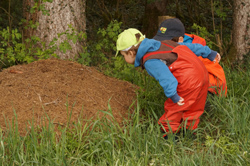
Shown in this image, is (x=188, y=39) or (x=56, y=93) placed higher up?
(x=188, y=39)

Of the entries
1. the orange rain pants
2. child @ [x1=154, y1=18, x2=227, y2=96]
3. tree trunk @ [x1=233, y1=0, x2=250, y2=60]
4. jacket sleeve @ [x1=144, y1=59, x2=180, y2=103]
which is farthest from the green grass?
tree trunk @ [x1=233, y1=0, x2=250, y2=60]

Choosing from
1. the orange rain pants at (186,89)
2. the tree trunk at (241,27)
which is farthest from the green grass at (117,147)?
the tree trunk at (241,27)

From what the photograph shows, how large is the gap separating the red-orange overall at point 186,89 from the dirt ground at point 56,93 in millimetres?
531

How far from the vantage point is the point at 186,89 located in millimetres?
3469

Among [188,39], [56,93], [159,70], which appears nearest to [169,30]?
[188,39]

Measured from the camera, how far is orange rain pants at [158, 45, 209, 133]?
3.46 meters

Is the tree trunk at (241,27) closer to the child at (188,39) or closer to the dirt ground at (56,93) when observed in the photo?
the child at (188,39)

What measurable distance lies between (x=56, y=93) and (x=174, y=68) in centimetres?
140

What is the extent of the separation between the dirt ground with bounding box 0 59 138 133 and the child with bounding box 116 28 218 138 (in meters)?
0.60

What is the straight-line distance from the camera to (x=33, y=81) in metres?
4.16

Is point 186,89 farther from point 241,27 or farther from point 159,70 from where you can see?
point 241,27

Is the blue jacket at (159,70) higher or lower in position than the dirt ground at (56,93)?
higher

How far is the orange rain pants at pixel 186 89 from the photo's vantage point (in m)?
3.46

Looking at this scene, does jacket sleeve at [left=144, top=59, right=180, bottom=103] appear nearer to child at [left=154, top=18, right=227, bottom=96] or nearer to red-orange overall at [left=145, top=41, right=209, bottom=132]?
red-orange overall at [left=145, top=41, right=209, bottom=132]
